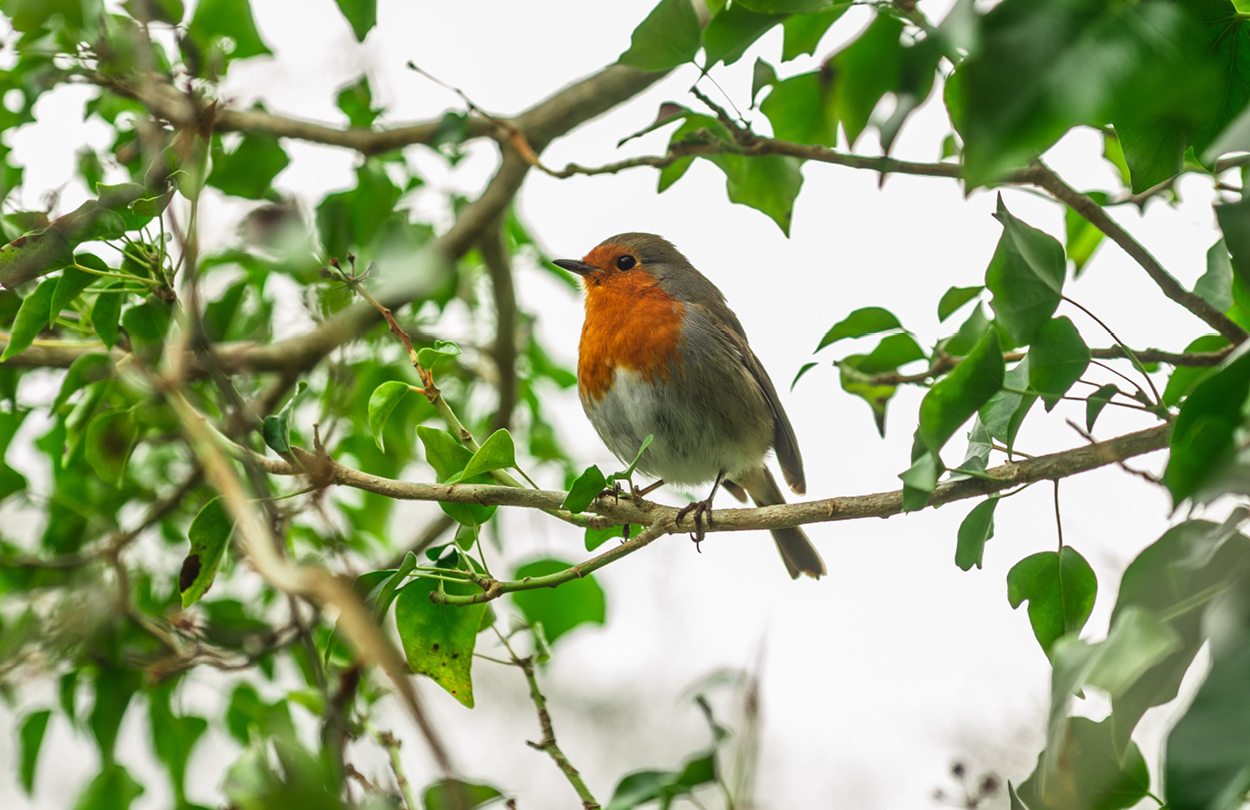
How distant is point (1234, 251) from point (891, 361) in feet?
2.81

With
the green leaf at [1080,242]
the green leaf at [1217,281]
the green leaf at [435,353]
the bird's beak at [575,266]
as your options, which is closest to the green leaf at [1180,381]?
the green leaf at [1217,281]

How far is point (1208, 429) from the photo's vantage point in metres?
0.62

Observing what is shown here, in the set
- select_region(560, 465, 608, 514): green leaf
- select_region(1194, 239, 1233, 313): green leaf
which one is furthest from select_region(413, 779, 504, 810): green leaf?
select_region(1194, 239, 1233, 313): green leaf

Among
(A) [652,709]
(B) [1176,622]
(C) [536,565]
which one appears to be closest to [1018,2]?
(B) [1176,622]

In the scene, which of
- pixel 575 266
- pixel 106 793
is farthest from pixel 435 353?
pixel 575 266

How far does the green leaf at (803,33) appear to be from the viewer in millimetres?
1152

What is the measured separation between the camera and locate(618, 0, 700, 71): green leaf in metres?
1.13

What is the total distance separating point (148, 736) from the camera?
7.25 ft

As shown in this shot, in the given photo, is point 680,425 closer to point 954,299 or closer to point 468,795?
point 954,299

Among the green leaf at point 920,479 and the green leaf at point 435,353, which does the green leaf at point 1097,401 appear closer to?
the green leaf at point 920,479

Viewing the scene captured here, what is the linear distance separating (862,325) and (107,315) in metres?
1.15

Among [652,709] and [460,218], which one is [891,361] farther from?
[652,709]

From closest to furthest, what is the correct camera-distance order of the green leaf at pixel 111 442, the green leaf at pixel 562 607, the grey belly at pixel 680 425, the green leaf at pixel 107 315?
the green leaf at pixel 107 315 < the green leaf at pixel 111 442 < the green leaf at pixel 562 607 < the grey belly at pixel 680 425

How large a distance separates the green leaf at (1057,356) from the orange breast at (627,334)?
1.38 m
